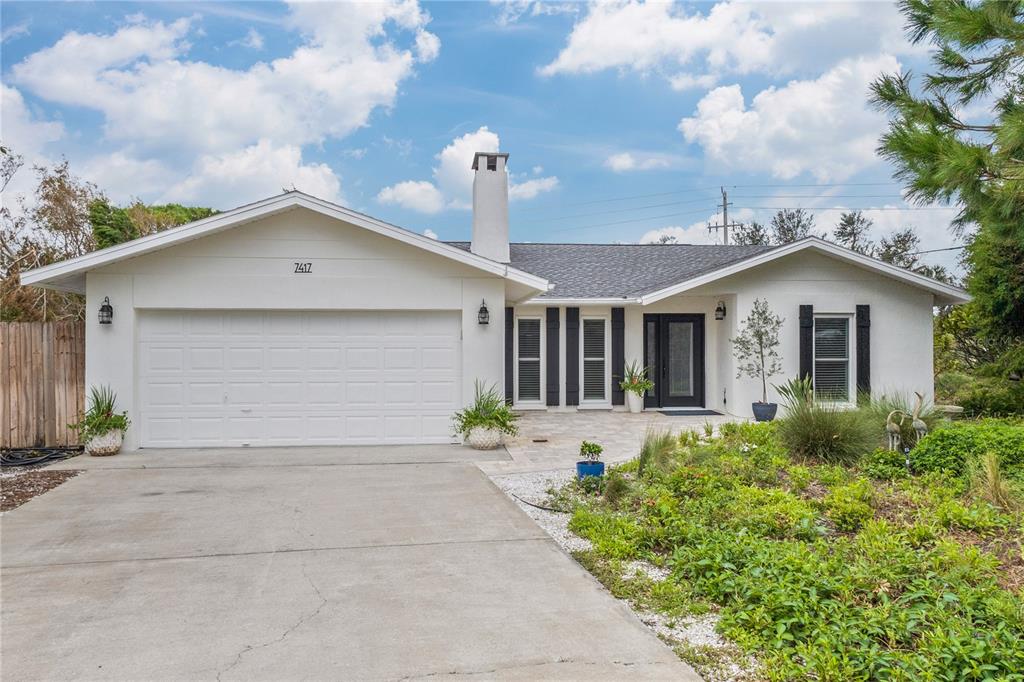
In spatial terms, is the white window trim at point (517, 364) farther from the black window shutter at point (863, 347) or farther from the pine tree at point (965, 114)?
the pine tree at point (965, 114)

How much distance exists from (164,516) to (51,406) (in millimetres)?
5015

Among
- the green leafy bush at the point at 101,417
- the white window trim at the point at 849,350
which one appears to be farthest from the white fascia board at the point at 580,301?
the green leafy bush at the point at 101,417

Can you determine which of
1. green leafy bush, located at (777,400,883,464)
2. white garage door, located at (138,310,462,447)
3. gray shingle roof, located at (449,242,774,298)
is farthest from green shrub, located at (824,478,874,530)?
gray shingle roof, located at (449,242,774,298)

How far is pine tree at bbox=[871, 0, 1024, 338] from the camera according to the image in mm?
7480

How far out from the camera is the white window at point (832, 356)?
1361 cm

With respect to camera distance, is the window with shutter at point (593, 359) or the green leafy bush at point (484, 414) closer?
the green leafy bush at point (484, 414)

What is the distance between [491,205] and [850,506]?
41.9 ft

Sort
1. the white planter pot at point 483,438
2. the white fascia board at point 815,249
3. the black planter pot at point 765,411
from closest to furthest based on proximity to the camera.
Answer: the white planter pot at point 483,438 → the black planter pot at point 765,411 → the white fascia board at point 815,249

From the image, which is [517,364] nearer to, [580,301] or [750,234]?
[580,301]

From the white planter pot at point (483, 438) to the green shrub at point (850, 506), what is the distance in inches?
198

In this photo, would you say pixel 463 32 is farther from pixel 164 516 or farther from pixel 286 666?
pixel 286 666

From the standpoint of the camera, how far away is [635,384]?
1436cm

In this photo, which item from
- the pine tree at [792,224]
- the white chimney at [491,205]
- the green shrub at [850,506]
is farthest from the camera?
the pine tree at [792,224]

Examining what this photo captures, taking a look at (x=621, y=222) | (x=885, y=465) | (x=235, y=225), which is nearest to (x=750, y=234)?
(x=621, y=222)
